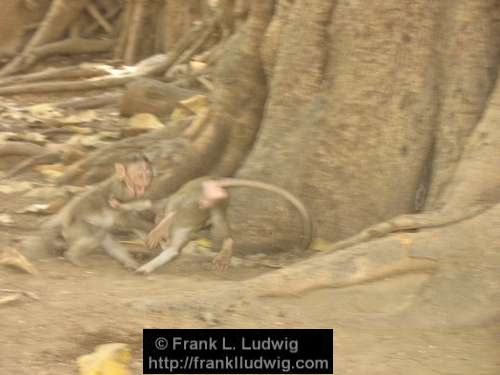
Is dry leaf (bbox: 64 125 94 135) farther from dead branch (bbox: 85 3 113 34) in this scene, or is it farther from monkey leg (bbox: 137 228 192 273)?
dead branch (bbox: 85 3 113 34)

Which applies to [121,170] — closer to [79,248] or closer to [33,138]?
[79,248]

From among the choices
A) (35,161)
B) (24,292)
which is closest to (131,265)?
(24,292)

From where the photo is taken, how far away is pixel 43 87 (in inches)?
406

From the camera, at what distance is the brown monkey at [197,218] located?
4996 millimetres

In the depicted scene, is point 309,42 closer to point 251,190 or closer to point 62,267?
point 251,190

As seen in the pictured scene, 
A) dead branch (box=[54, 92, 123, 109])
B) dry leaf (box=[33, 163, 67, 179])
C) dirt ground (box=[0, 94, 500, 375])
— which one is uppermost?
dead branch (box=[54, 92, 123, 109])

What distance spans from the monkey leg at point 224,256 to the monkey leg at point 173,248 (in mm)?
188

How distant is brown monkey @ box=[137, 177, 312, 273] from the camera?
4996mm

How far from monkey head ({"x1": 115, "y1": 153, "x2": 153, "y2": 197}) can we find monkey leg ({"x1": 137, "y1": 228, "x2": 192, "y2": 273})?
277 millimetres

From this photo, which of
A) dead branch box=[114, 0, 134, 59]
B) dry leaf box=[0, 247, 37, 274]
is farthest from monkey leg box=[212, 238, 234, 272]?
dead branch box=[114, 0, 134, 59]

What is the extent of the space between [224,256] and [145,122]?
3.36 metres

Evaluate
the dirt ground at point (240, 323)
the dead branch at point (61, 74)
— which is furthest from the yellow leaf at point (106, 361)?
the dead branch at point (61, 74)

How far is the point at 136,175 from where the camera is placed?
498 cm

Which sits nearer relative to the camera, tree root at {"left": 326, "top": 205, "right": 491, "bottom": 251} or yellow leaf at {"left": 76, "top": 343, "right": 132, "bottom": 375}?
yellow leaf at {"left": 76, "top": 343, "right": 132, "bottom": 375}
